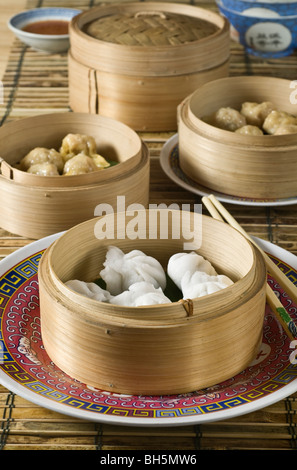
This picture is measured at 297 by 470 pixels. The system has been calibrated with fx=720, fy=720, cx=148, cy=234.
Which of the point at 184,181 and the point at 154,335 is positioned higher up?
the point at 154,335

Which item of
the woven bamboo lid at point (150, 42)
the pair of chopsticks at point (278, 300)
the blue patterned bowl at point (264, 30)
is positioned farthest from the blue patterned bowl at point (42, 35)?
the pair of chopsticks at point (278, 300)

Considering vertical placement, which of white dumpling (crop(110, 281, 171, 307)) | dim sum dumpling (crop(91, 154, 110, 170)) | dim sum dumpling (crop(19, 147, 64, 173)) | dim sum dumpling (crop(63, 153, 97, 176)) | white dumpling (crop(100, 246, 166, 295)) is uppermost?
white dumpling (crop(110, 281, 171, 307))

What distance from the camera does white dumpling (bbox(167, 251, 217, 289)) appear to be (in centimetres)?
155

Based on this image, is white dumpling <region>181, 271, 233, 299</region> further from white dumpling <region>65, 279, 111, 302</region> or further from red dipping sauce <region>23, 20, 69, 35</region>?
red dipping sauce <region>23, 20, 69, 35</region>

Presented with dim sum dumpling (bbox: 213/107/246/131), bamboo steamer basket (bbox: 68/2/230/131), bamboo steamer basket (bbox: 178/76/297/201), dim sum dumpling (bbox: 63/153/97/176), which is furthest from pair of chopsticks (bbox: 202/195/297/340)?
bamboo steamer basket (bbox: 68/2/230/131)

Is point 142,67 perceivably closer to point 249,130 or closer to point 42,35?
point 249,130

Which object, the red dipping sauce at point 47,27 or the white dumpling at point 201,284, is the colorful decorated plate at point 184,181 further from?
the red dipping sauce at point 47,27

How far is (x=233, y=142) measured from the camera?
82.3 inches

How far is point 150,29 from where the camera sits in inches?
104

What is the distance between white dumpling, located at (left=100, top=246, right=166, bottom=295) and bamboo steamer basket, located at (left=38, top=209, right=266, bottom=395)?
0.42ft

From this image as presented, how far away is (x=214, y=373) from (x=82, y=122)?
1.16 metres

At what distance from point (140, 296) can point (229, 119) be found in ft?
3.38

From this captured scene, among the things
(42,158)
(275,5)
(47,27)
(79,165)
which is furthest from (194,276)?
(47,27)

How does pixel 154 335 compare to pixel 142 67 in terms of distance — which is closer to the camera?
pixel 154 335
